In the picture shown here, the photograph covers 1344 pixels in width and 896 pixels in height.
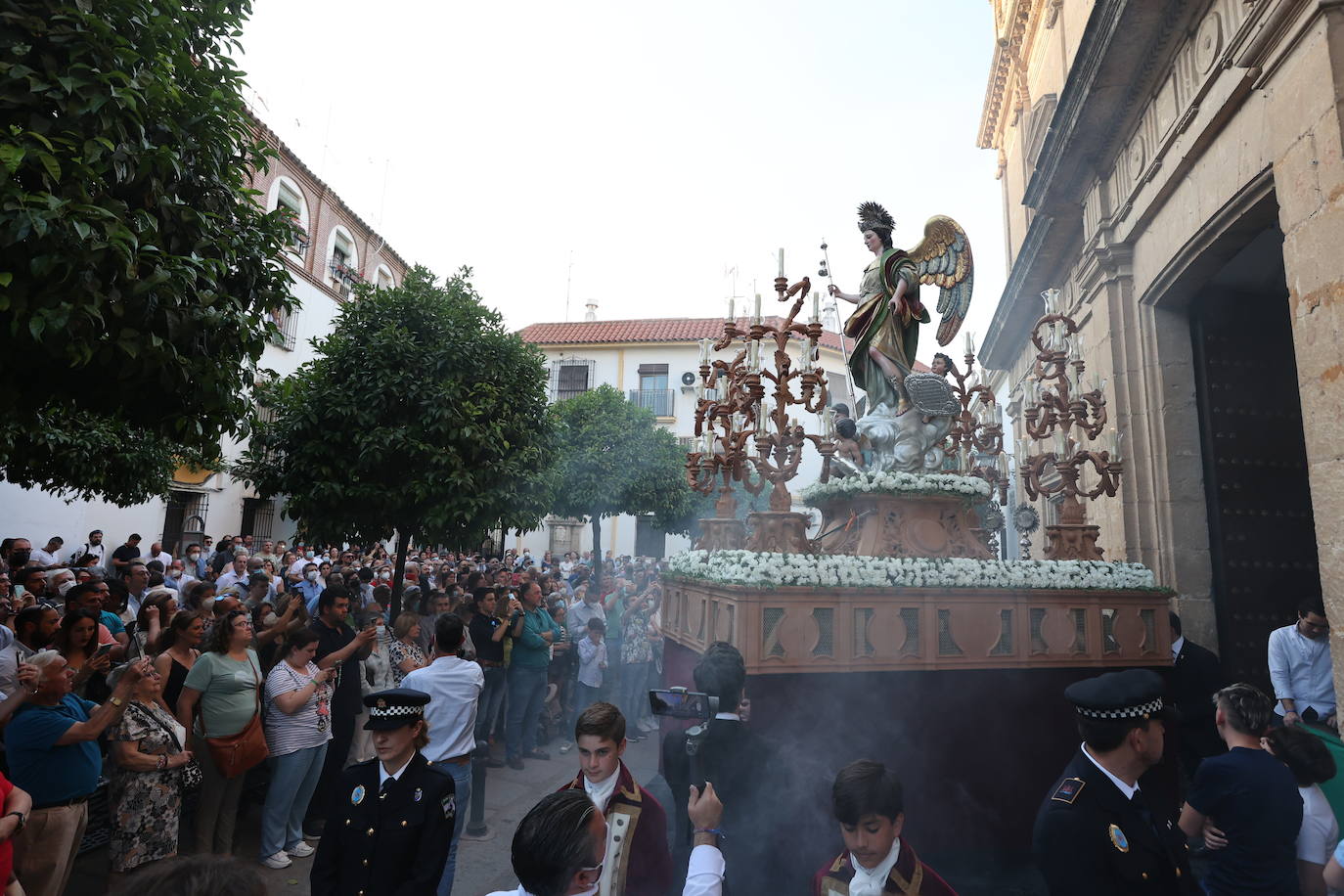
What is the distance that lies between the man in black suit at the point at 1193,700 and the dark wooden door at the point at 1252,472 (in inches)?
100

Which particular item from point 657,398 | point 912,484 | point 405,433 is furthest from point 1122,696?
point 657,398

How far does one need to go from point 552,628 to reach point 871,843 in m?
5.86

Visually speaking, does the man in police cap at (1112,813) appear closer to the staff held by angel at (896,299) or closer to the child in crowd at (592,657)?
the staff held by angel at (896,299)

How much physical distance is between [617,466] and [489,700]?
44.8 feet

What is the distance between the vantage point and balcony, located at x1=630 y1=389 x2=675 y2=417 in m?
33.5

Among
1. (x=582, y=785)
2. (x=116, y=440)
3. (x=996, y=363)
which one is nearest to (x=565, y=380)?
(x=996, y=363)

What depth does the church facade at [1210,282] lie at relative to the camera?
17.3ft

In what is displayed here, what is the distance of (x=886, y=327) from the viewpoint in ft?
21.9

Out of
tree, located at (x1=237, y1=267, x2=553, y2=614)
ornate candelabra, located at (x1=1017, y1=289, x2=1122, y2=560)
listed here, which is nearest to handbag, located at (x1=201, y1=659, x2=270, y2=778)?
tree, located at (x1=237, y1=267, x2=553, y2=614)

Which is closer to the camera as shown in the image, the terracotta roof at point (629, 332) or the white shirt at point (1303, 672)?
the white shirt at point (1303, 672)

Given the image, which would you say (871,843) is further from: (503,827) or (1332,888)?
(503,827)

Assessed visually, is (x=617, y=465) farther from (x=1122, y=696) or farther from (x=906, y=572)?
(x=1122, y=696)

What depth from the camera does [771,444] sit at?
20.2 feet

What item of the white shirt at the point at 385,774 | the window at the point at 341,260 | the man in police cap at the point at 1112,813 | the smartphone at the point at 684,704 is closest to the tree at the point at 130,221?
the white shirt at the point at 385,774
